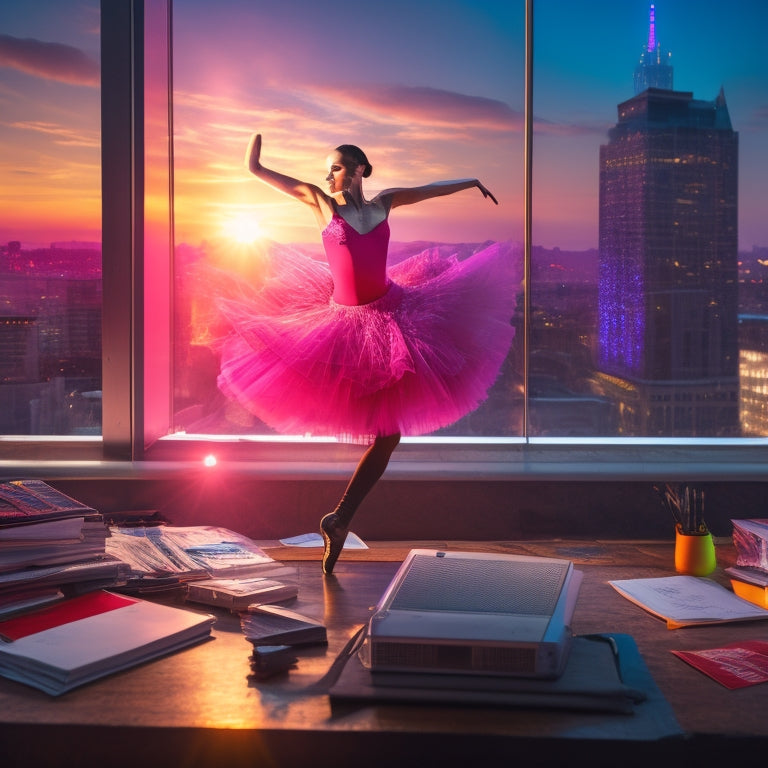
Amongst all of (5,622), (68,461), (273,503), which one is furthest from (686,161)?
(5,622)

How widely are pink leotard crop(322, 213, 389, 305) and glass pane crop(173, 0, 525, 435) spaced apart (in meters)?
0.97

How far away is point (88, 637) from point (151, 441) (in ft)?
5.88

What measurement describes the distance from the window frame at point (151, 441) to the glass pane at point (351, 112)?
127 mm

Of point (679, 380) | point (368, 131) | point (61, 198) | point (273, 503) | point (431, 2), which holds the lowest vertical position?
point (273, 503)

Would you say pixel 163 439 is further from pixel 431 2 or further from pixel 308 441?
pixel 431 2

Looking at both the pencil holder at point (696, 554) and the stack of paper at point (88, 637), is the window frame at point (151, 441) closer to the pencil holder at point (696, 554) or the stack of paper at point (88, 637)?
the pencil holder at point (696, 554)

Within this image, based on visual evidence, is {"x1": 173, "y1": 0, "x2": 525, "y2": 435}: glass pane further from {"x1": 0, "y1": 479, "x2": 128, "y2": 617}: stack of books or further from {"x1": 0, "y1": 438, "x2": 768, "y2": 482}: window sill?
{"x1": 0, "y1": 479, "x2": 128, "y2": 617}: stack of books

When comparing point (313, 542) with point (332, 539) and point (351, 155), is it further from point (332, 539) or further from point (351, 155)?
point (351, 155)

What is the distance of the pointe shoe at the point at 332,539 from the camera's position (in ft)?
7.99

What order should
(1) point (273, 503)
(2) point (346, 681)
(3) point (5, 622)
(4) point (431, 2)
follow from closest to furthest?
(2) point (346, 681), (3) point (5, 622), (1) point (273, 503), (4) point (431, 2)

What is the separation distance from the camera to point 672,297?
139 inches

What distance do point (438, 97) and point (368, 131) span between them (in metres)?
0.30

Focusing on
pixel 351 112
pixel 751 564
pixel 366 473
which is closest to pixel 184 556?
pixel 366 473

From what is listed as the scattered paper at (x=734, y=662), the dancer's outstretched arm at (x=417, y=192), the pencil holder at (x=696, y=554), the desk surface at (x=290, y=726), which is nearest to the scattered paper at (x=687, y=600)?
the pencil holder at (x=696, y=554)
